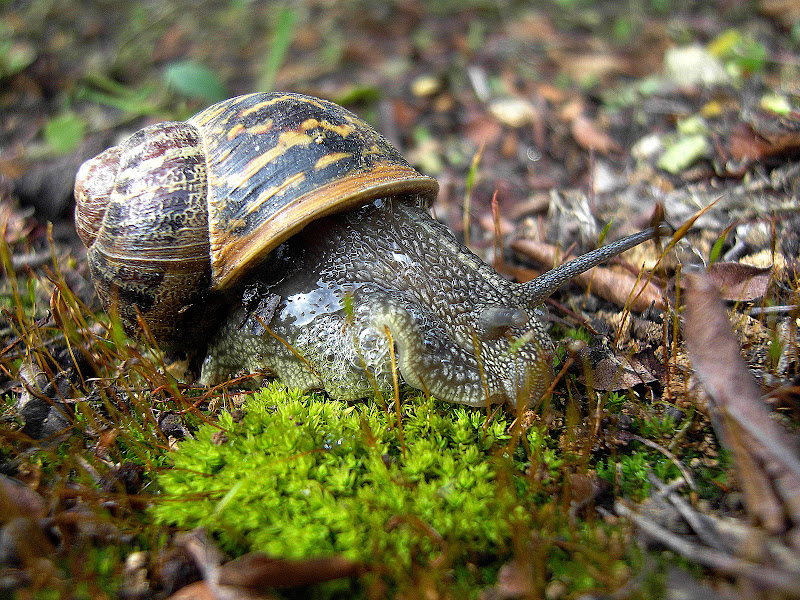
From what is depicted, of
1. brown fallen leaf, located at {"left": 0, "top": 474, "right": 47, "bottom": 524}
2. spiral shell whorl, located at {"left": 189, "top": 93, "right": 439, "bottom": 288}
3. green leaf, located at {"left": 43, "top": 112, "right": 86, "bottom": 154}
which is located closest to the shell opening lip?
spiral shell whorl, located at {"left": 189, "top": 93, "right": 439, "bottom": 288}

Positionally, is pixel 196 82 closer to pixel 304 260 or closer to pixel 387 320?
pixel 304 260

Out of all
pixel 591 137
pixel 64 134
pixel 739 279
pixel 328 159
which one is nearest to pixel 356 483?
pixel 328 159

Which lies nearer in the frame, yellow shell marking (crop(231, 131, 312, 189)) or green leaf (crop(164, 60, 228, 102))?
yellow shell marking (crop(231, 131, 312, 189))

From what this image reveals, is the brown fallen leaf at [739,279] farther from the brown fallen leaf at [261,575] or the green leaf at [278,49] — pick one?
the green leaf at [278,49]

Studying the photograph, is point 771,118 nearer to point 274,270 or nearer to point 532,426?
point 532,426

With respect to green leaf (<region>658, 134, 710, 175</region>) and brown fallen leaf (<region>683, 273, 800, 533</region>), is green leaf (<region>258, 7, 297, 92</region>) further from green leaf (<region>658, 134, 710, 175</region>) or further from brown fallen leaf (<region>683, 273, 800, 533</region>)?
brown fallen leaf (<region>683, 273, 800, 533</region>)

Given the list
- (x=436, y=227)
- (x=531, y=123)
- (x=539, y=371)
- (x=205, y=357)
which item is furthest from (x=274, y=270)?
(x=531, y=123)
